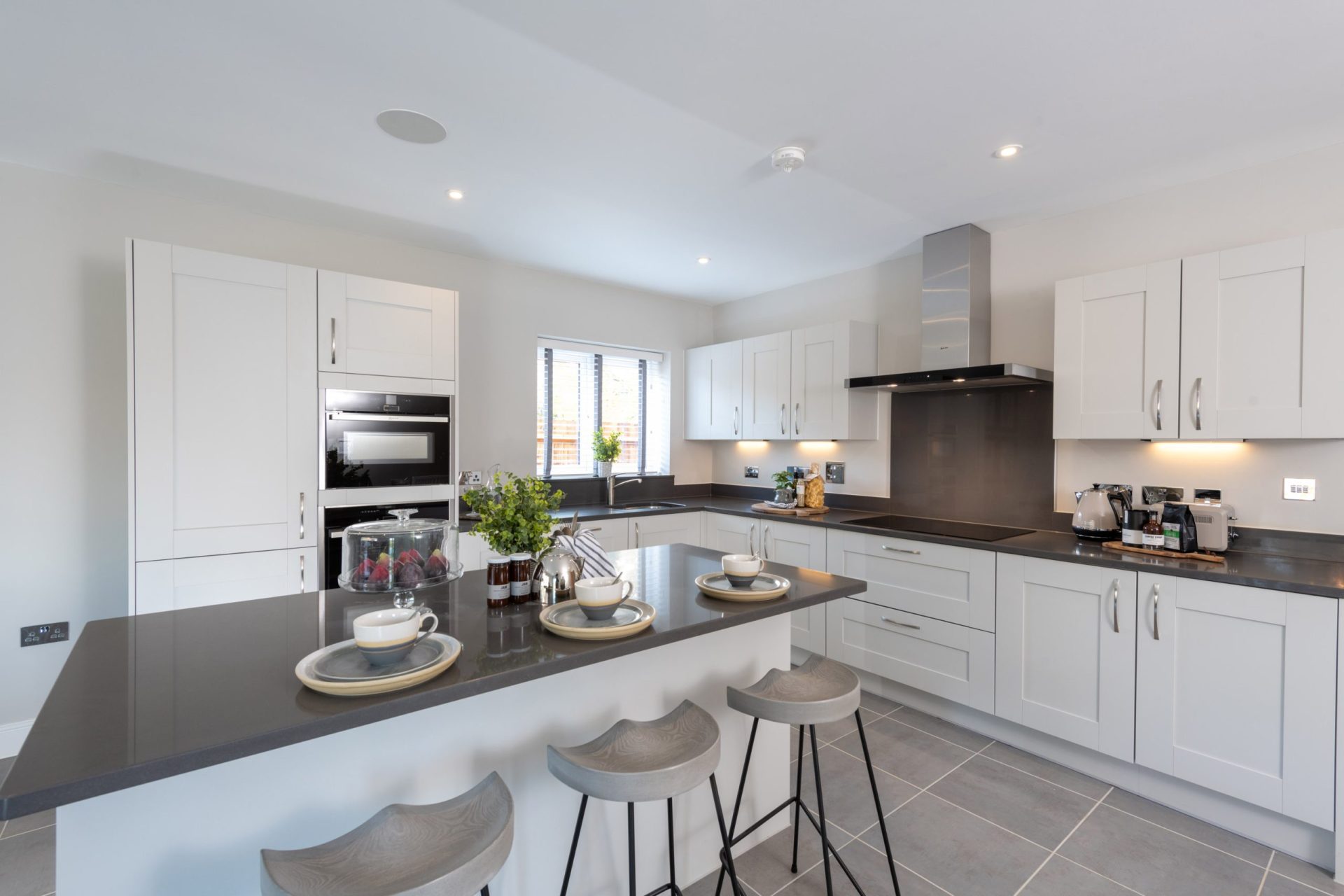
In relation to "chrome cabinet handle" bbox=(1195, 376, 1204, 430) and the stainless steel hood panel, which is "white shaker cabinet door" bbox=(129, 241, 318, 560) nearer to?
the stainless steel hood panel

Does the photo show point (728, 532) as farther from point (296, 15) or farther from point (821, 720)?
point (296, 15)

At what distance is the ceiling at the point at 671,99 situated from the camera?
1.63 meters

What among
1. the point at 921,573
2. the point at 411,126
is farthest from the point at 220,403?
the point at 921,573

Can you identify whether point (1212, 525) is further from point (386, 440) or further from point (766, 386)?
point (386, 440)

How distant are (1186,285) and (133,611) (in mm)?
4546

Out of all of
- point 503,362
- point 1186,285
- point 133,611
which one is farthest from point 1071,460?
point 133,611

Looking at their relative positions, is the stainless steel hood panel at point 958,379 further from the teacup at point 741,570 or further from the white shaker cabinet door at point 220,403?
the white shaker cabinet door at point 220,403

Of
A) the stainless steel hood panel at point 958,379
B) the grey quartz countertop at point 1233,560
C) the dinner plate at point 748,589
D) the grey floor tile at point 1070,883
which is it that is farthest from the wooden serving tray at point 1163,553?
the dinner plate at point 748,589

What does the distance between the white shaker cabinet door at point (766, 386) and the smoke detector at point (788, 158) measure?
1730 millimetres

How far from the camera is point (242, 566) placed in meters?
2.59

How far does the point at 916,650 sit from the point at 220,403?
11.5 ft

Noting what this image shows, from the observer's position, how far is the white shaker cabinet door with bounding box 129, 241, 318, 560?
7.93 ft

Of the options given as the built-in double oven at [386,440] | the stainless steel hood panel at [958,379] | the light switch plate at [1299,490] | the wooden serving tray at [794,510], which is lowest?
the wooden serving tray at [794,510]

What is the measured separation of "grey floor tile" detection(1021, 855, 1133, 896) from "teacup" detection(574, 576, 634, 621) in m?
1.62
